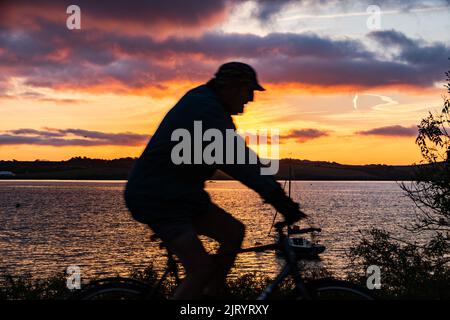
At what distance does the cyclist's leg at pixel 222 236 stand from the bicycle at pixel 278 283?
0.11m

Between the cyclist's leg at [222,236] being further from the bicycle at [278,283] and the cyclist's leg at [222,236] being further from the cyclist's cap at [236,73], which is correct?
the cyclist's cap at [236,73]

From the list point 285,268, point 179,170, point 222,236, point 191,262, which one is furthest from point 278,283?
point 179,170

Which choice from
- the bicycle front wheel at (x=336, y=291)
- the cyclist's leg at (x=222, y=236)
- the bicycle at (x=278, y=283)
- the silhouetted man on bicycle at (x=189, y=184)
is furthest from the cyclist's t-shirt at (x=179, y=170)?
the bicycle front wheel at (x=336, y=291)

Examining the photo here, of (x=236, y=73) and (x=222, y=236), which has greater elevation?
(x=236, y=73)

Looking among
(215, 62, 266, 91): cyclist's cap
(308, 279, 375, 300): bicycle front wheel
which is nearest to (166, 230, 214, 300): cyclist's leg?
(308, 279, 375, 300): bicycle front wheel

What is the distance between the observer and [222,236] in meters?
3.96

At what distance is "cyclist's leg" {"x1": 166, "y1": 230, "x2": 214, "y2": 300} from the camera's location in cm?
371

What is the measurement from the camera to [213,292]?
3938 mm

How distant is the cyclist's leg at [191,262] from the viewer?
3.71 m

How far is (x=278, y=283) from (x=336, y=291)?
470 millimetres

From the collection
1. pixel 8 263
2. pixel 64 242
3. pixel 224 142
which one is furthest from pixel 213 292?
pixel 64 242

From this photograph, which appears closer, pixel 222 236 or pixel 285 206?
pixel 285 206

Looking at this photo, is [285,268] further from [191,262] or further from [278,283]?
[191,262]
